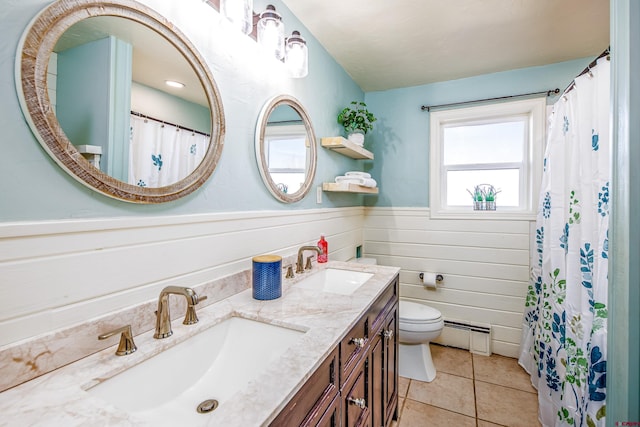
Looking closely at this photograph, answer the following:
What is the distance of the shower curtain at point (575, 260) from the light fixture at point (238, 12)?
1555 millimetres

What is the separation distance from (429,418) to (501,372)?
33.3 inches

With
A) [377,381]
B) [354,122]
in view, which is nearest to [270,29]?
[354,122]

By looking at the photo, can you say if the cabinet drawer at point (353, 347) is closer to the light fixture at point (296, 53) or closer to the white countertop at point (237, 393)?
the white countertop at point (237, 393)

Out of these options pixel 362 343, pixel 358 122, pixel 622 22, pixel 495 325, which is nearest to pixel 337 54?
pixel 358 122

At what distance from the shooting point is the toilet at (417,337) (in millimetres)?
2057

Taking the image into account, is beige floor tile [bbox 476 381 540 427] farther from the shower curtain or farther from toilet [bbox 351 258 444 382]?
toilet [bbox 351 258 444 382]

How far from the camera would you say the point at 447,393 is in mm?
1979

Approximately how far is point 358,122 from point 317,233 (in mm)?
990

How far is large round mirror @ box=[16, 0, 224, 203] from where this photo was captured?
68 centimetres

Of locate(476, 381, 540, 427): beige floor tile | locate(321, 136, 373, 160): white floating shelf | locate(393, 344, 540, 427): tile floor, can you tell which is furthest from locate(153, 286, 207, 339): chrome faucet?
locate(476, 381, 540, 427): beige floor tile

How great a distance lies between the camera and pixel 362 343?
3.59ft

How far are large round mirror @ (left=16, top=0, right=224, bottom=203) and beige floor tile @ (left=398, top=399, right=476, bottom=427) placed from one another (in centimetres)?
181

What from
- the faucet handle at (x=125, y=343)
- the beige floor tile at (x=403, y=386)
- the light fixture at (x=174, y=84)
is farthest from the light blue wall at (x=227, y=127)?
the beige floor tile at (x=403, y=386)

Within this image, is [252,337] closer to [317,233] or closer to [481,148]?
[317,233]
